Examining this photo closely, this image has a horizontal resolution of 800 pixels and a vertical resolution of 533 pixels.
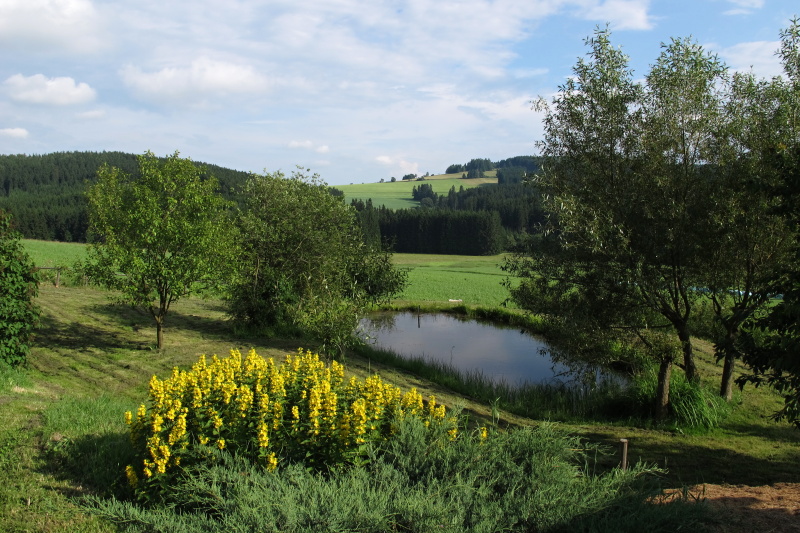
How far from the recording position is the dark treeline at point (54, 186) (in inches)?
2988

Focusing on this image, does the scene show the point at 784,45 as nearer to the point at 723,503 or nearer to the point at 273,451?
the point at 723,503

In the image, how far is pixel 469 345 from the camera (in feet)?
78.5

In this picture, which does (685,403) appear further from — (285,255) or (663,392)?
(285,255)

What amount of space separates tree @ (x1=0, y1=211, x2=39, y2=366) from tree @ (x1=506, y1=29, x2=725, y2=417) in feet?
34.4

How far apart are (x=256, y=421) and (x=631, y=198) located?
8835 millimetres

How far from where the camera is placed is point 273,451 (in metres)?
5.21

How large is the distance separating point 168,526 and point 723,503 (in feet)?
17.9

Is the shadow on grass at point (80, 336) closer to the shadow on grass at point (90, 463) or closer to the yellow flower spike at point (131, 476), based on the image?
the shadow on grass at point (90, 463)

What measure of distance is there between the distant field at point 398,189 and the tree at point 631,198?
382 feet

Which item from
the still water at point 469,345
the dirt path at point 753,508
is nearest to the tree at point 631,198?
the dirt path at point 753,508

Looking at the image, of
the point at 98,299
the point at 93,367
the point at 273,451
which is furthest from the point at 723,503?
the point at 98,299

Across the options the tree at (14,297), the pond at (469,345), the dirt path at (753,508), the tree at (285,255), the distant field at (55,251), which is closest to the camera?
the dirt path at (753,508)

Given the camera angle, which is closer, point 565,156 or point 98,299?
point 565,156

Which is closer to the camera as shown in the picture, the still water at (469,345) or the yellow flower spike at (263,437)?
the yellow flower spike at (263,437)
